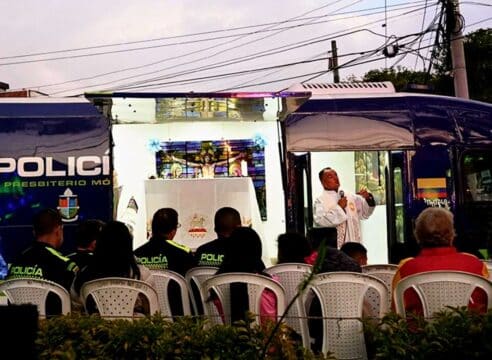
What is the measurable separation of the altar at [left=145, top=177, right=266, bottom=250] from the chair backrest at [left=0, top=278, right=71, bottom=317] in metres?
5.43

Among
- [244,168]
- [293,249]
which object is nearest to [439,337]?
[293,249]

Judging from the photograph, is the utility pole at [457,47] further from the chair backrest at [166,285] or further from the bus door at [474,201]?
the chair backrest at [166,285]

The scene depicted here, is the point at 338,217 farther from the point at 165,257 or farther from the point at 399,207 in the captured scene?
the point at 165,257

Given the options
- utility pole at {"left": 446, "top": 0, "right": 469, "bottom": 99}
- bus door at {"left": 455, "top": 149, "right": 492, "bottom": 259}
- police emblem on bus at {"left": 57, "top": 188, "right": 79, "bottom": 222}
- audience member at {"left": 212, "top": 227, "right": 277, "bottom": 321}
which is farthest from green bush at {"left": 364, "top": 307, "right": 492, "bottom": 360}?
utility pole at {"left": 446, "top": 0, "right": 469, "bottom": 99}

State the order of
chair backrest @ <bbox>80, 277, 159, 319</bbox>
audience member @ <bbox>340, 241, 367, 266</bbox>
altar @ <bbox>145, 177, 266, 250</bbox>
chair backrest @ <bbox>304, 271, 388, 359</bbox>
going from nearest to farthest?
chair backrest @ <bbox>304, 271, 388, 359</bbox>, chair backrest @ <bbox>80, 277, 159, 319</bbox>, audience member @ <bbox>340, 241, 367, 266</bbox>, altar @ <bbox>145, 177, 266, 250</bbox>

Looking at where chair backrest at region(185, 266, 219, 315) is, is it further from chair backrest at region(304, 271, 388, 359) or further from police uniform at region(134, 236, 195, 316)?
chair backrest at region(304, 271, 388, 359)

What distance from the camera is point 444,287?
436 centimetres

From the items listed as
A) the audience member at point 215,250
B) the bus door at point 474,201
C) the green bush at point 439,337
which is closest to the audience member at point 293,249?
the audience member at point 215,250

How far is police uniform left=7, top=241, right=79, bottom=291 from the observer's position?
18.1ft

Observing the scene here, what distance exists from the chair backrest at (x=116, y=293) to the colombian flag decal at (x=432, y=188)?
19.5 ft

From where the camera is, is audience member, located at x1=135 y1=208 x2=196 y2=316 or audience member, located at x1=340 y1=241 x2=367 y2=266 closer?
audience member, located at x1=135 y1=208 x2=196 y2=316

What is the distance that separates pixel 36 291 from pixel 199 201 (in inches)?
221

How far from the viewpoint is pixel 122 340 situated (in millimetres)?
3744

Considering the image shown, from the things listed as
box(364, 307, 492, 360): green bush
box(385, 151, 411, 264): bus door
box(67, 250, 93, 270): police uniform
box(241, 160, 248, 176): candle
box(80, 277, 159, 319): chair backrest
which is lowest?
box(364, 307, 492, 360): green bush
